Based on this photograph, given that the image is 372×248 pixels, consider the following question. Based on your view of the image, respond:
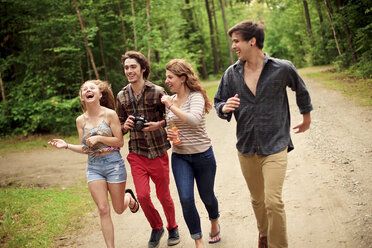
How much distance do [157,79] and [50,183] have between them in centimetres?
1040

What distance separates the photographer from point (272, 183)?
3.32m

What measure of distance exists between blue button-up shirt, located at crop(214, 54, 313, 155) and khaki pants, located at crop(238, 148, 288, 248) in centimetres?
10

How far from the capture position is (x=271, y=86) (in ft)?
11.2

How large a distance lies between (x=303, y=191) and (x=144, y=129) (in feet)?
10.1

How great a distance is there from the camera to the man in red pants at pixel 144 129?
4.29 meters

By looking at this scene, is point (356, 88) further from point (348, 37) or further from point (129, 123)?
point (129, 123)

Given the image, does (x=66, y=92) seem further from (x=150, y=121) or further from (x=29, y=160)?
(x=150, y=121)

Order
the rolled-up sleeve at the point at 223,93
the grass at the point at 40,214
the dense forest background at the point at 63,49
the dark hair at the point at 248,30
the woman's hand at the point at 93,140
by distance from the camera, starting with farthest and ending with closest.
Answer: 1. the dense forest background at the point at 63,49
2. the grass at the point at 40,214
3. the woman's hand at the point at 93,140
4. the rolled-up sleeve at the point at 223,93
5. the dark hair at the point at 248,30

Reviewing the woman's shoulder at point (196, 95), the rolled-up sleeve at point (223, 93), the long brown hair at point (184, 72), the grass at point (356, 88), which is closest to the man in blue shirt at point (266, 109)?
the rolled-up sleeve at point (223, 93)

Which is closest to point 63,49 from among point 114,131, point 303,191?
point 114,131

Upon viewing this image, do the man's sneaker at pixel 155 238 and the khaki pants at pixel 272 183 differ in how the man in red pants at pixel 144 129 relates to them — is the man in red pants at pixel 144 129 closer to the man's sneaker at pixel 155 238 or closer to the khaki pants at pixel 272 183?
the man's sneaker at pixel 155 238

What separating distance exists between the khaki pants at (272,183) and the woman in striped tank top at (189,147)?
535 mm

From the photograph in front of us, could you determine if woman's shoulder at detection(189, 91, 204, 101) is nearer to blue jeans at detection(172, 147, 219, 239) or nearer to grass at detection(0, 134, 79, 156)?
blue jeans at detection(172, 147, 219, 239)

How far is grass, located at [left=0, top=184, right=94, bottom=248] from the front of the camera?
5.44m
